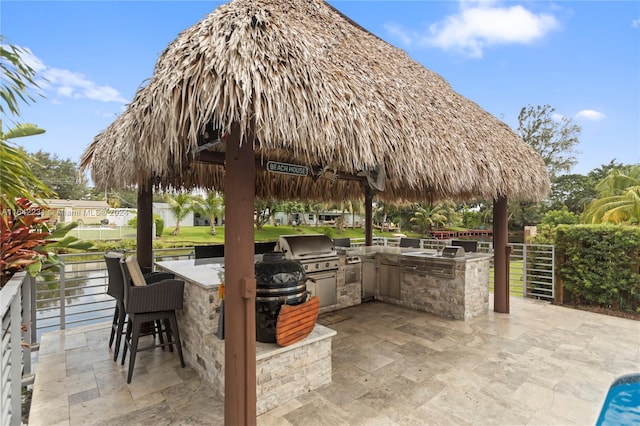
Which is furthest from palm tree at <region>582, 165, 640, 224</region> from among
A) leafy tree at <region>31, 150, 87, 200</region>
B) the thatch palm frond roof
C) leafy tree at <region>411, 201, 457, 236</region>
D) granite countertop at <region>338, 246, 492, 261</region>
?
leafy tree at <region>31, 150, 87, 200</region>

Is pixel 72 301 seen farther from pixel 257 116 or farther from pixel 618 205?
pixel 618 205

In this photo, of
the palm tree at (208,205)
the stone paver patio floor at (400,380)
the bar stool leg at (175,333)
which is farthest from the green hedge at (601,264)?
the palm tree at (208,205)

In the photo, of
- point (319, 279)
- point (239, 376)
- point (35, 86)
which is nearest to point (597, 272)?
point (319, 279)

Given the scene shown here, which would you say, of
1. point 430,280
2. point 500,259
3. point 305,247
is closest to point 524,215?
point 500,259

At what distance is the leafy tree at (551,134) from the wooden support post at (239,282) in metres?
24.8

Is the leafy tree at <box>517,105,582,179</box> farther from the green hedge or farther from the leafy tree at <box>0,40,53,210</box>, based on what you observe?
the leafy tree at <box>0,40,53,210</box>

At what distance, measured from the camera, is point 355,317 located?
5.66 metres

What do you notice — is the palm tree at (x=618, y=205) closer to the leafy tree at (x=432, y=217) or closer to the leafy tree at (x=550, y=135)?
the leafy tree at (x=550, y=135)

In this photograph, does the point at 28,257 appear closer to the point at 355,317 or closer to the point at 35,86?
the point at 35,86

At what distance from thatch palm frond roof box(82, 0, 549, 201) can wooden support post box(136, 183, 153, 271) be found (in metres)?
0.75

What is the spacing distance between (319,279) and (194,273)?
2393mm

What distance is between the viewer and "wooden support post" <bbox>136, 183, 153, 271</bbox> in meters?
4.88

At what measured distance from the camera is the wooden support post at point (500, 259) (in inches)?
239

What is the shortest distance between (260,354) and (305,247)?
277cm
